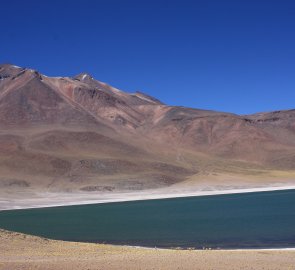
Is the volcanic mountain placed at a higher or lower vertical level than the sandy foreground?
higher

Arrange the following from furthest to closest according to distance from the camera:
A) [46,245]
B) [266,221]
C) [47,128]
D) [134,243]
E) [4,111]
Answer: [4,111] < [47,128] < [266,221] < [134,243] < [46,245]

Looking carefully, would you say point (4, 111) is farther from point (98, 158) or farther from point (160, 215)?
point (160, 215)

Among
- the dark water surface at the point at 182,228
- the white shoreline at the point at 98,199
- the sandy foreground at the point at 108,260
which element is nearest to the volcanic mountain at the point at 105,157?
the white shoreline at the point at 98,199

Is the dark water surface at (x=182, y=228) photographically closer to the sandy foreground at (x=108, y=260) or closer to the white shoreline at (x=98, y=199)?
the sandy foreground at (x=108, y=260)

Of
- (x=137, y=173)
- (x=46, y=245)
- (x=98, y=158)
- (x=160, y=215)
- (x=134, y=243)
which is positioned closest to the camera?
(x=46, y=245)

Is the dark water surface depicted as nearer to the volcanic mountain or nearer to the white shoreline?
the white shoreline

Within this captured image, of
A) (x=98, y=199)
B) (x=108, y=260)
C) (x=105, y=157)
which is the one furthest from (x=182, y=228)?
(x=105, y=157)

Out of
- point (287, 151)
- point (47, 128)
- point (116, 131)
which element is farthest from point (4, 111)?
point (287, 151)

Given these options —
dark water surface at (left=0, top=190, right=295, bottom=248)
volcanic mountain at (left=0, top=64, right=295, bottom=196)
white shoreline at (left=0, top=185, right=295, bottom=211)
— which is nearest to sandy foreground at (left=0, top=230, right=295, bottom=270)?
dark water surface at (left=0, top=190, right=295, bottom=248)
